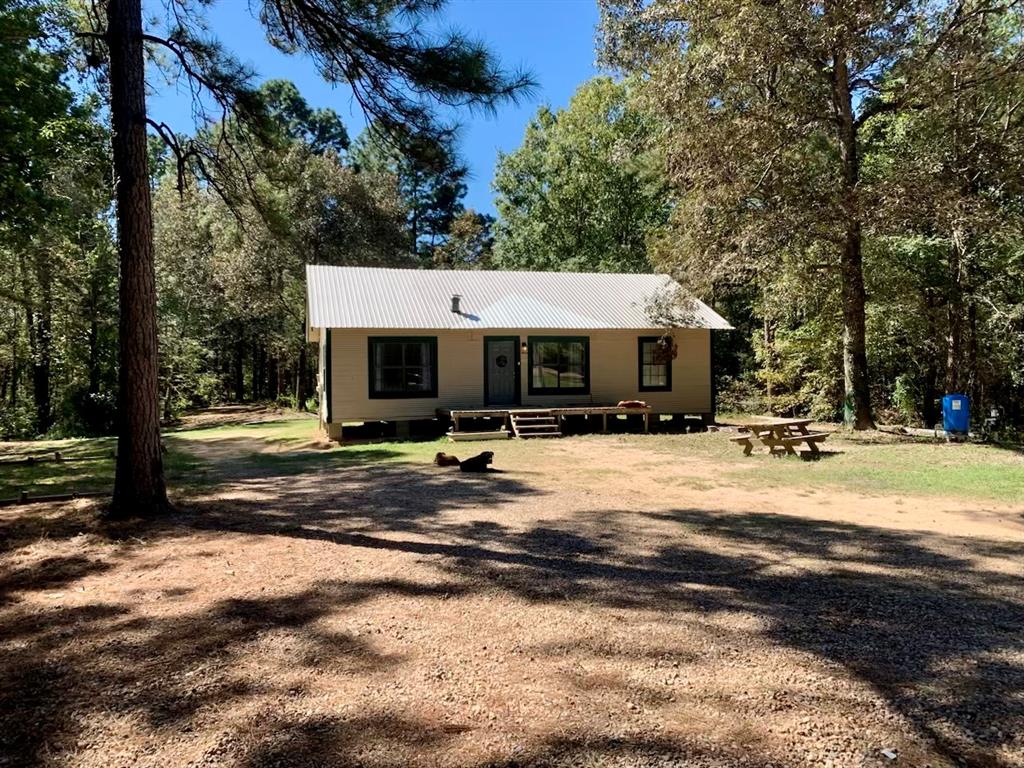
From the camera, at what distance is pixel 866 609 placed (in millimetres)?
3887

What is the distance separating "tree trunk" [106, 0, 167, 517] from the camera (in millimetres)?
5863

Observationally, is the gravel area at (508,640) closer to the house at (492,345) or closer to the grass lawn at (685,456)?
the grass lawn at (685,456)

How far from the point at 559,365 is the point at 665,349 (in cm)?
280

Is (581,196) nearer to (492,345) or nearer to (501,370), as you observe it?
(492,345)

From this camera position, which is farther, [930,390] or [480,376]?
[930,390]

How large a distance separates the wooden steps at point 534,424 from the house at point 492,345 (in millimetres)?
372

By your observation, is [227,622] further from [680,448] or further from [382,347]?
[382,347]

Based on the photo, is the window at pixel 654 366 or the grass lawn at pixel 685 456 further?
the window at pixel 654 366

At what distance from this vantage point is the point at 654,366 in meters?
16.4

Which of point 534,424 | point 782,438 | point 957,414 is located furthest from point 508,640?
point 957,414

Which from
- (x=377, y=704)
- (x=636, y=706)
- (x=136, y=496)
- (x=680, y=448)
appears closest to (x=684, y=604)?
(x=636, y=706)

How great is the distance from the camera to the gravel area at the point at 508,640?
2.46 meters

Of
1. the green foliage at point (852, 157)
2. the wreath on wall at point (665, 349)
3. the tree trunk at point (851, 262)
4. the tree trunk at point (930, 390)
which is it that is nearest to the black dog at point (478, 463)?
the green foliage at point (852, 157)

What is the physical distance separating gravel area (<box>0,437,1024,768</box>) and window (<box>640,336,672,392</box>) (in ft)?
32.6
